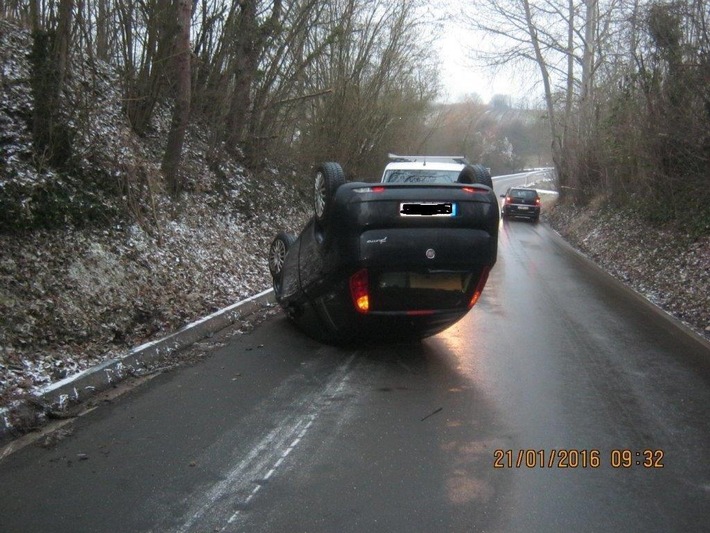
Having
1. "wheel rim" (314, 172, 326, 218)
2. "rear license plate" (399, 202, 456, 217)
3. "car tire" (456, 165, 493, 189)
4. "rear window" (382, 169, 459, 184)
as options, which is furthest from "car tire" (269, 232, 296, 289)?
"rear license plate" (399, 202, 456, 217)

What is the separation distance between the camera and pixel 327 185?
746cm

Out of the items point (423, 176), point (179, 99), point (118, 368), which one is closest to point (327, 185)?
point (118, 368)

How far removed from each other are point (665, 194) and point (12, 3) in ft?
47.2

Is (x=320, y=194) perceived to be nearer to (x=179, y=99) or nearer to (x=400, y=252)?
(x=400, y=252)

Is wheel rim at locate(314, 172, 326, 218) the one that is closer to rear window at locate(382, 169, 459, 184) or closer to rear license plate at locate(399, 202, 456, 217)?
rear license plate at locate(399, 202, 456, 217)

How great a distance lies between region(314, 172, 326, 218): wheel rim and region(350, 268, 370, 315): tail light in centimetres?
95

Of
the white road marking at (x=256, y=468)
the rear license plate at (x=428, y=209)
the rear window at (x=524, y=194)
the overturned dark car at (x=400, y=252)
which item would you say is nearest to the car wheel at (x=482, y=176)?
the overturned dark car at (x=400, y=252)

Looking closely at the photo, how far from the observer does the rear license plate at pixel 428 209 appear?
22.9ft

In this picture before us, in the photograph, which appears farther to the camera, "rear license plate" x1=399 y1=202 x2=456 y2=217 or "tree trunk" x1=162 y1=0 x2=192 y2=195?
"tree trunk" x1=162 y1=0 x2=192 y2=195

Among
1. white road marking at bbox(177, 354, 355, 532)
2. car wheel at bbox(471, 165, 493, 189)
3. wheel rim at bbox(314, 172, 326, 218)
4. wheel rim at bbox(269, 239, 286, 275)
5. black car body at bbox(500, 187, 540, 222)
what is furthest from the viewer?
black car body at bbox(500, 187, 540, 222)

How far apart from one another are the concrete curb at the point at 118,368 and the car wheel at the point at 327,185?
6.88 feet

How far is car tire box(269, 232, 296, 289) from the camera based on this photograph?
992cm

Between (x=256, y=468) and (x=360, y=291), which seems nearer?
(x=256, y=468)

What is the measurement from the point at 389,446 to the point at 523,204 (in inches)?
1159
